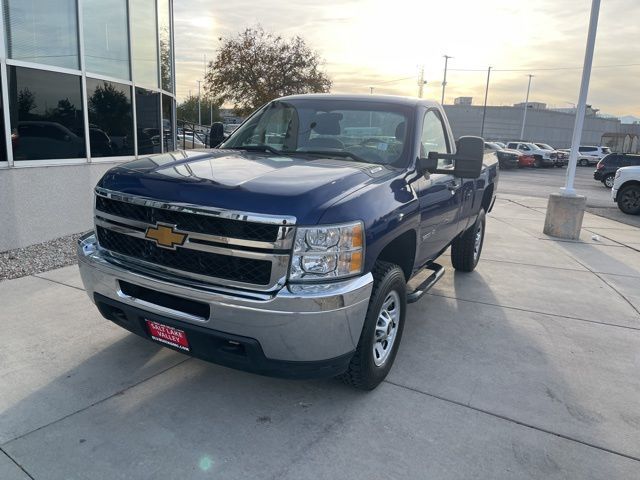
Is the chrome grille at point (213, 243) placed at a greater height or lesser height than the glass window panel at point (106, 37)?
lesser

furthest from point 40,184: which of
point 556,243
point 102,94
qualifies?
point 556,243

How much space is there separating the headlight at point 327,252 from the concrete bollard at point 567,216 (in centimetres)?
751

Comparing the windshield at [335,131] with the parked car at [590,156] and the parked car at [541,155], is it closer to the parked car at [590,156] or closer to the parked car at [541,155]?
the parked car at [541,155]

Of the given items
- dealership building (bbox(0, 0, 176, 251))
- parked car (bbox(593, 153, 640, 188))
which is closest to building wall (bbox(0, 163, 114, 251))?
dealership building (bbox(0, 0, 176, 251))

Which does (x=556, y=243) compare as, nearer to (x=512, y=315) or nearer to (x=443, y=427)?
(x=512, y=315)

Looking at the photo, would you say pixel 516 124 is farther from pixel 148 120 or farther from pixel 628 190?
pixel 148 120

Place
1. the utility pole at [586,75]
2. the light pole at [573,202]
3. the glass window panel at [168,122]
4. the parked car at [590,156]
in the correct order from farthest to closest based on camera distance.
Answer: the parked car at [590,156]
the glass window panel at [168,122]
the light pole at [573,202]
the utility pole at [586,75]

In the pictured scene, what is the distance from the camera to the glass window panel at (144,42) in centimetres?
824

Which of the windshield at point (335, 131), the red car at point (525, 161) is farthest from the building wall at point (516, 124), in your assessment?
the windshield at point (335, 131)

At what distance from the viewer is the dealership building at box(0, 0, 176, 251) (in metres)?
5.91

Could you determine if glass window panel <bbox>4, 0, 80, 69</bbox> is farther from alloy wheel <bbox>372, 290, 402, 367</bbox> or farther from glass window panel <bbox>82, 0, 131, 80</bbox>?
alloy wheel <bbox>372, 290, 402, 367</bbox>

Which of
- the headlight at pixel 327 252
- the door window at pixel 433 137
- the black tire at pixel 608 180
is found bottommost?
the black tire at pixel 608 180

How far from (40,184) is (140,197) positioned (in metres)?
4.17

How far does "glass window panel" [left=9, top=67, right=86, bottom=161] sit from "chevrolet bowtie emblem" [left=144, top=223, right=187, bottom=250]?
4.22 meters
